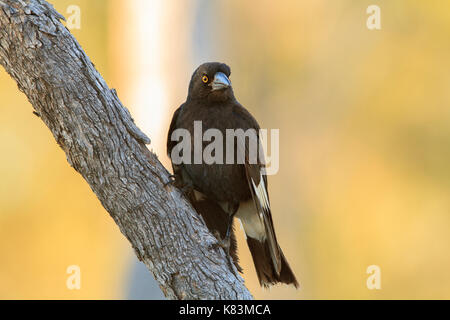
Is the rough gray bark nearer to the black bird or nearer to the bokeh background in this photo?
the black bird

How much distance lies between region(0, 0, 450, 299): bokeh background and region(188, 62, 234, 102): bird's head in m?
5.30

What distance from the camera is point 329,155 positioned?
11.1 meters

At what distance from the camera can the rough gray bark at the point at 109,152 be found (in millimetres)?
2938

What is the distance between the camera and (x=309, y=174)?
10781mm

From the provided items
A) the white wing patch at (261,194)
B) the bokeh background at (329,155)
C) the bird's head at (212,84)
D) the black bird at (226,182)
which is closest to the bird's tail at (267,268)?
the black bird at (226,182)

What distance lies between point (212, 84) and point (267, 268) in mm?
1378

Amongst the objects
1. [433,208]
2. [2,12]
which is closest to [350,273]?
[433,208]

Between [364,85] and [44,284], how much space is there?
6962 millimetres

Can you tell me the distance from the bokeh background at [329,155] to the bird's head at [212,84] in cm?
530

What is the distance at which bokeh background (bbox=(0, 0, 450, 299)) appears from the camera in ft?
33.2

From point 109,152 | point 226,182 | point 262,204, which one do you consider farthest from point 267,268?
point 109,152

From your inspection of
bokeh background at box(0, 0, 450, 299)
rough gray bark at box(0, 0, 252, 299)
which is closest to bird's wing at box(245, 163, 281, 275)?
rough gray bark at box(0, 0, 252, 299)

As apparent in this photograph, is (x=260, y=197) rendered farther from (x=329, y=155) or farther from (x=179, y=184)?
(x=329, y=155)
